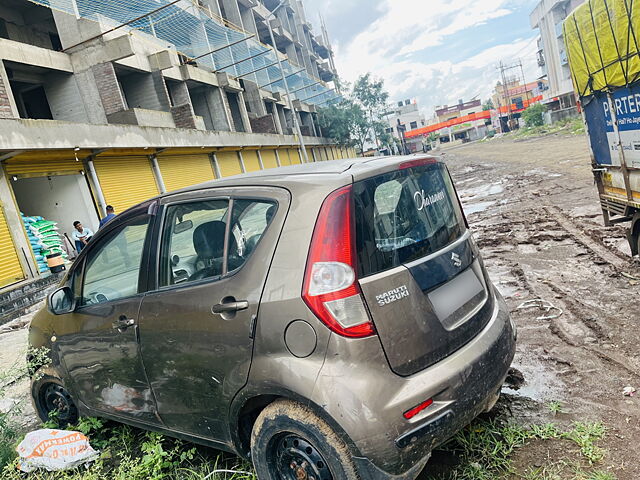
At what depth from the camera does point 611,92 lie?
17.2ft

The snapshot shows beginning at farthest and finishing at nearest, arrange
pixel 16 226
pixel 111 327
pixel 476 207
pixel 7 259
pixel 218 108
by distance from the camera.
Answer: pixel 218 108, pixel 476 207, pixel 16 226, pixel 7 259, pixel 111 327

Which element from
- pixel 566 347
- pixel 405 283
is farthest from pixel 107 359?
pixel 566 347

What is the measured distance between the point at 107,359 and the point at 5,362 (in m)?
4.31

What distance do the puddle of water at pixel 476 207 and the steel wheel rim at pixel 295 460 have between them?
414 inches

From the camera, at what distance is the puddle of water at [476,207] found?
40.1ft

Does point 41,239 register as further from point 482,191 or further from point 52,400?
point 482,191

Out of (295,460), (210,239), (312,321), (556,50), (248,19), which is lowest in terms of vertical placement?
(295,460)

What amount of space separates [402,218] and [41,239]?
39.4ft


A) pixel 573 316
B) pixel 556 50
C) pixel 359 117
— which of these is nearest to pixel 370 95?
pixel 359 117

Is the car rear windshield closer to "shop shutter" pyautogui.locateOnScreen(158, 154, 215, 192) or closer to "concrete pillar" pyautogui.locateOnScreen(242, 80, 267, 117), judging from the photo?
"shop shutter" pyautogui.locateOnScreen(158, 154, 215, 192)

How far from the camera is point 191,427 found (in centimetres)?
268

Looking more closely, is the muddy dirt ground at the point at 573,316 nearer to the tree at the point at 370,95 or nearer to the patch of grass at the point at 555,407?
the patch of grass at the point at 555,407

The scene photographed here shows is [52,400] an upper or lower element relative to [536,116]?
lower

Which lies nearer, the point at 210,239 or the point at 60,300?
the point at 210,239
